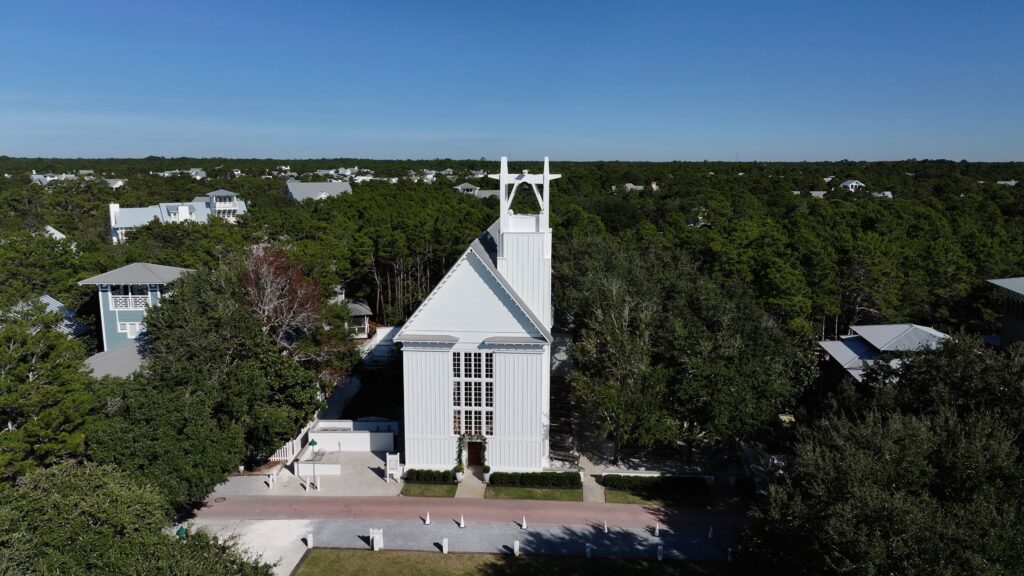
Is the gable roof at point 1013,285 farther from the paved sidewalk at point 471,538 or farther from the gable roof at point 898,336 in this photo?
the paved sidewalk at point 471,538

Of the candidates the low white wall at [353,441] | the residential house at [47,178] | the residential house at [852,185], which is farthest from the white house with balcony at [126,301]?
the residential house at [852,185]

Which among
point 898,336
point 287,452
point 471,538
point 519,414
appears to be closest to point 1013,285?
point 898,336

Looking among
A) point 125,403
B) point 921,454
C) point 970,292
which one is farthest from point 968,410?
point 125,403

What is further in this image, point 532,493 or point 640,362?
point 640,362

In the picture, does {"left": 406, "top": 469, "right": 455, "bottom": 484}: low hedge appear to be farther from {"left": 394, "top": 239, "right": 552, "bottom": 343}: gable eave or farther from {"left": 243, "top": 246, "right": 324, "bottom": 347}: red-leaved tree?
{"left": 243, "top": 246, "right": 324, "bottom": 347}: red-leaved tree

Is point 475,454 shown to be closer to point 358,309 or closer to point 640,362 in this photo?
point 640,362

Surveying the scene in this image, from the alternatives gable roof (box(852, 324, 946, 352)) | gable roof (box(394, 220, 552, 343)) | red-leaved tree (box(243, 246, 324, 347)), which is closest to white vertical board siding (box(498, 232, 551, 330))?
gable roof (box(394, 220, 552, 343))
